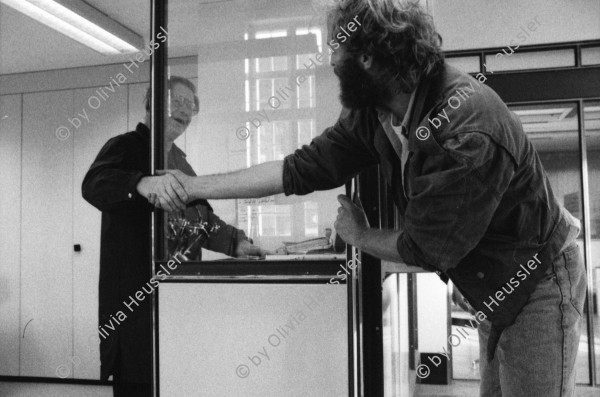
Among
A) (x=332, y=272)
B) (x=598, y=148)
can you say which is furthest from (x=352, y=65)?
(x=598, y=148)

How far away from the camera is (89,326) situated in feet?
12.0

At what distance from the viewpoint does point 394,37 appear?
97cm

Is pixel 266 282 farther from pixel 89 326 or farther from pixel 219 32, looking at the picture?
pixel 89 326

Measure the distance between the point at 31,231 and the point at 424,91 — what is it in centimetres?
364

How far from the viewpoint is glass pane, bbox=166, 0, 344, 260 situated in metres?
1.64

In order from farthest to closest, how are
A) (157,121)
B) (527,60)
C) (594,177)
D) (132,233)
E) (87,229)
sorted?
(594,177) < (87,229) < (527,60) < (132,233) < (157,121)

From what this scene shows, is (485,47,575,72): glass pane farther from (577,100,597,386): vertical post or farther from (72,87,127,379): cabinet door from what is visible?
(72,87,127,379): cabinet door

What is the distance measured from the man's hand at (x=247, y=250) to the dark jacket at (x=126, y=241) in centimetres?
3

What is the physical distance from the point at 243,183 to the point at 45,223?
3.05m

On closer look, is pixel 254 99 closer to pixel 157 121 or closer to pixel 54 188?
pixel 157 121

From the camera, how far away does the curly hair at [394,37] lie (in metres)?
0.97

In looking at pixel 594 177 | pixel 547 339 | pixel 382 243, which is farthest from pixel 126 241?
pixel 594 177

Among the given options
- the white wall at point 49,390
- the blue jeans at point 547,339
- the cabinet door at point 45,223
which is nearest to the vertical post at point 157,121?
the blue jeans at point 547,339

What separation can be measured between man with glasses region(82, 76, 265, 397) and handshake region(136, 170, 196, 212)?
0.06ft
